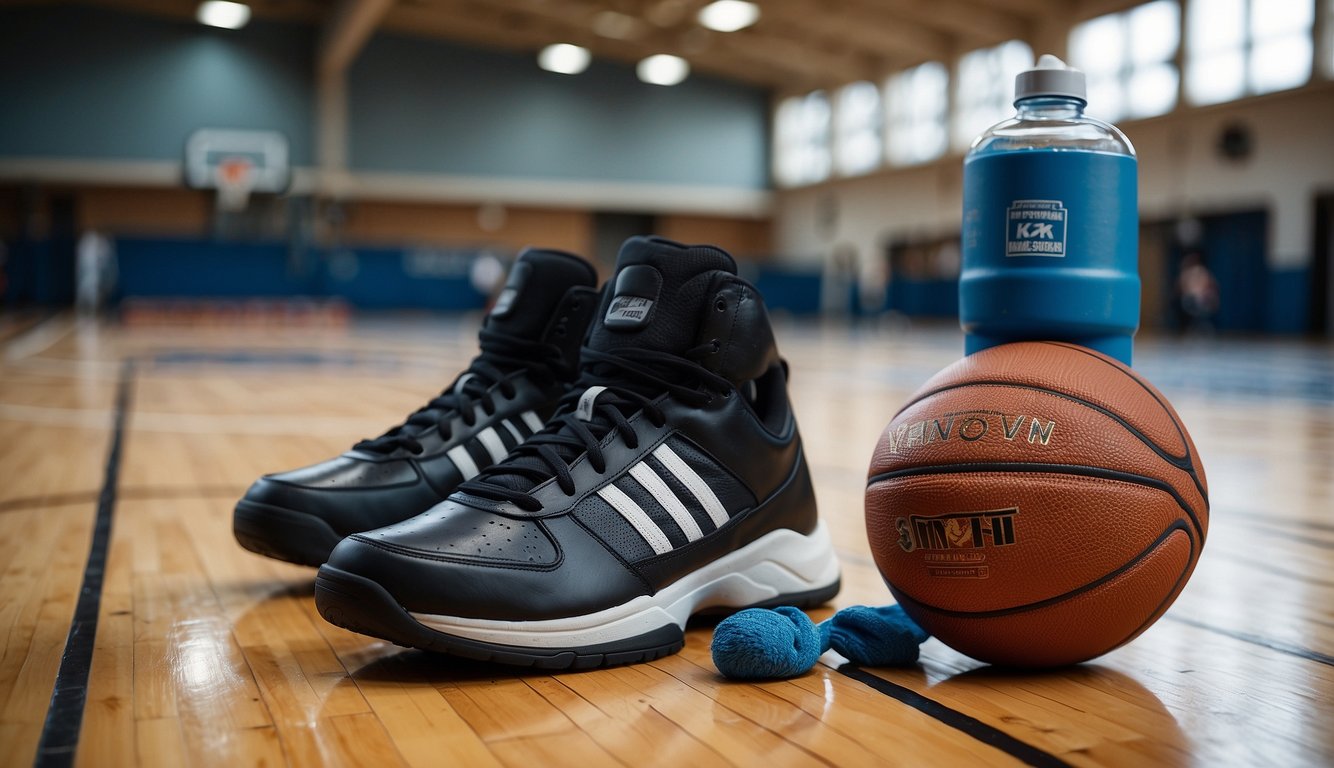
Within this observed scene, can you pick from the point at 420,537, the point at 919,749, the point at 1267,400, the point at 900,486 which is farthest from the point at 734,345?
the point at 1267,400

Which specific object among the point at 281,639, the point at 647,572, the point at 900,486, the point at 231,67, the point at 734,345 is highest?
the point at 231,67

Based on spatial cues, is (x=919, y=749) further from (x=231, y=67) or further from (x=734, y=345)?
(x=231, y=67)

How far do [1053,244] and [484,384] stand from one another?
2.68 feet

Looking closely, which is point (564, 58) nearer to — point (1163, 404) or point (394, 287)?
point (394, 287)

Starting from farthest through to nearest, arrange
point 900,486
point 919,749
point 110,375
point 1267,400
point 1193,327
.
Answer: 1. point 1193,327
2. point 110,375
3. point 1267,400
4. point 900,486
5. point 919,749

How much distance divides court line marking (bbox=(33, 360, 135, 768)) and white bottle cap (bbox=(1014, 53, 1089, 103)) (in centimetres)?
120

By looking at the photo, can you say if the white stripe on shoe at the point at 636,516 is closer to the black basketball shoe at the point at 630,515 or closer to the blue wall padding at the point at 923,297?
the black basketball shoe at the point at 630,515

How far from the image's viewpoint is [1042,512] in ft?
3.86

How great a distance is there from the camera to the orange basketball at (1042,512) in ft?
3.86

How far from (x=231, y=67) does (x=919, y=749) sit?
2049 cm

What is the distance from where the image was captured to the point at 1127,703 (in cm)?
115

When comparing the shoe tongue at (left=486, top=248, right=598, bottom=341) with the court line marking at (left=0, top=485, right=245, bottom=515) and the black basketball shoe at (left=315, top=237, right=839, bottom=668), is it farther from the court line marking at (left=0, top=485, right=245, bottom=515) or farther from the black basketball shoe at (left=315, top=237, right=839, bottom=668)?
the court line marking at (left=0, top=485, right=245, bottom=515)

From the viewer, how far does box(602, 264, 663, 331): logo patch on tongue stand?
1.37 meters

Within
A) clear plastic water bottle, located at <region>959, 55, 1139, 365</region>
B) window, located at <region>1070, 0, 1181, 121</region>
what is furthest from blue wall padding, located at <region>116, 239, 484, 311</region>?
clear plastic water bottle, located at <region>959, 55, 1139, 365</region>
